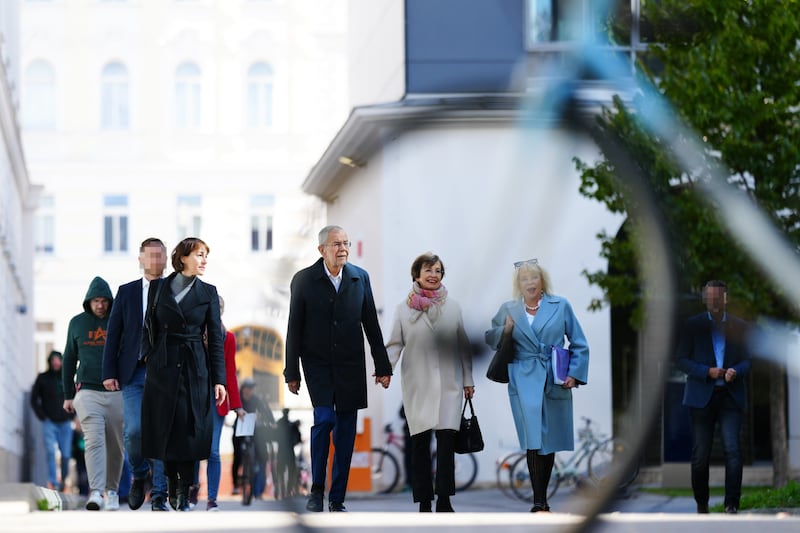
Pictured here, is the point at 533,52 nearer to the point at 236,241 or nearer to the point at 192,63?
the point at 236,241

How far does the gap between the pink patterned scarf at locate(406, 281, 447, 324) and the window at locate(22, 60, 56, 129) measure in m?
32.3

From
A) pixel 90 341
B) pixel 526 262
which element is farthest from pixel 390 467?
pixel 526 262

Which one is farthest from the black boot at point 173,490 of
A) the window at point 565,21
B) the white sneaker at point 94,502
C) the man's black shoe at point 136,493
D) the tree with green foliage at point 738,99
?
the tree with green foliage at point 738,99

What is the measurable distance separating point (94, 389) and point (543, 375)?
3.11m

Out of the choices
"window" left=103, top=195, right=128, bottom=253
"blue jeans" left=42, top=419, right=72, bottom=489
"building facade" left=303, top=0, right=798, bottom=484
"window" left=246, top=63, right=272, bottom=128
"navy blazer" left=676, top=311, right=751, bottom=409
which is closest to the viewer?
"building facade" left=303, top=0, right=798, bottom=484

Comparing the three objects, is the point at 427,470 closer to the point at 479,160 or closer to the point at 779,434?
the point at 479,160

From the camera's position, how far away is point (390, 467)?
34.4ft

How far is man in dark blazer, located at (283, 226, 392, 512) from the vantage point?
7.49m

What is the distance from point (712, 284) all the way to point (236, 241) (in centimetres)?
332

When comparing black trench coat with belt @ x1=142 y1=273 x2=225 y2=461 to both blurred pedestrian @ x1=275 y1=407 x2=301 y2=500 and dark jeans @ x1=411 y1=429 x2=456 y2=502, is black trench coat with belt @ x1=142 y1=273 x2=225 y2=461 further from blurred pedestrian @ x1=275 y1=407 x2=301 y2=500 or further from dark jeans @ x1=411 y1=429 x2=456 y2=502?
blurred pedestrian @ x1=275 y1=407 x2=301 y2=500

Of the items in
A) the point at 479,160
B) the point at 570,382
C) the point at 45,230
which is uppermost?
the point at 45,230

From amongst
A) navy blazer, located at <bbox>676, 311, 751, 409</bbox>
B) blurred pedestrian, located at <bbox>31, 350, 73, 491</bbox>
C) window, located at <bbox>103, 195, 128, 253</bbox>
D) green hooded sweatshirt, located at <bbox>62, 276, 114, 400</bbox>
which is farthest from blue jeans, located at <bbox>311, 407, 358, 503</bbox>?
window, located at <bbox>103, 195, 128, 253</bbox>

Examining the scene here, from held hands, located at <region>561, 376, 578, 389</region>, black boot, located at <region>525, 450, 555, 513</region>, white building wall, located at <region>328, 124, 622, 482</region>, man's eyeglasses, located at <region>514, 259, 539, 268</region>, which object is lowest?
black boot, located at <region>525, 450, 555, 513</region>

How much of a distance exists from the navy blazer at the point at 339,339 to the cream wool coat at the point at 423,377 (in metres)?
0.14
